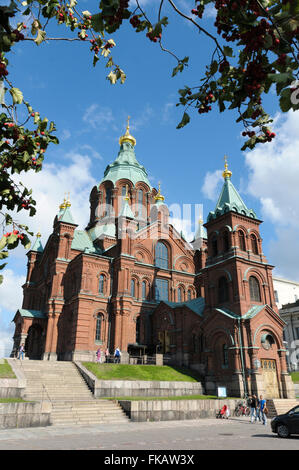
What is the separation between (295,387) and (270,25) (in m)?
31.4

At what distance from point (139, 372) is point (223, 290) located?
10009mm

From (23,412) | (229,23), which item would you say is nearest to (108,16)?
(229,23)

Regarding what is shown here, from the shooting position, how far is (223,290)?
3048 centimetres

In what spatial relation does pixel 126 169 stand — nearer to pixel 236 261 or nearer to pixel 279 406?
pixel 236 261

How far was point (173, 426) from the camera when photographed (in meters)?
17.1

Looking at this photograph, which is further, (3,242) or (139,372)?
(139,372)

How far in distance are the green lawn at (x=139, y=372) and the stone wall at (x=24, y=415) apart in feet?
27.8

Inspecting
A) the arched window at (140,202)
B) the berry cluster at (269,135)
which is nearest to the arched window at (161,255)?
the arched window at (140,202)

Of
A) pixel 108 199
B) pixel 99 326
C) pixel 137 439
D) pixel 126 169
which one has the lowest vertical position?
pixel 137 439

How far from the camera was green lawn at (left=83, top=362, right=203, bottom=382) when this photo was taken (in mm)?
25125

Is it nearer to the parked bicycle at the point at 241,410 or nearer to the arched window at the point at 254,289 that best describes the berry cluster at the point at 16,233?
the parked bicycle at the point at 241,410

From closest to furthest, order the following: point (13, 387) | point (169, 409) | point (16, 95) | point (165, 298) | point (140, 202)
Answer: point (16, 95) → point (13, 387) → point (169, 409) → point (165, 298) → point (140, 202)

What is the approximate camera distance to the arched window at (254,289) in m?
29.7

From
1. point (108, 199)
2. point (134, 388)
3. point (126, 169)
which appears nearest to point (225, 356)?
point (134, 388)
